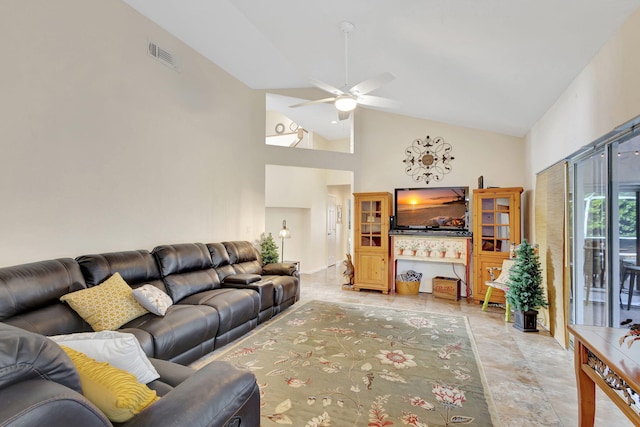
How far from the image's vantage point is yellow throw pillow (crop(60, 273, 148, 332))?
2342 millimetres

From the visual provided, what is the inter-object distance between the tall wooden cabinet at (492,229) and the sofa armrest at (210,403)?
4.71 m

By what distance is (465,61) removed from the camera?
316 centimetres

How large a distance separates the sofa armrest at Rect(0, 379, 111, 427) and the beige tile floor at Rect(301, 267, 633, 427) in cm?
243

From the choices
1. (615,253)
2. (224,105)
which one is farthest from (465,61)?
(224,105)

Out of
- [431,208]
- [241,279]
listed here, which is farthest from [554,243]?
[241,279]

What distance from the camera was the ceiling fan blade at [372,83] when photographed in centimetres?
306

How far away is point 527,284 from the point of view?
3729 mm

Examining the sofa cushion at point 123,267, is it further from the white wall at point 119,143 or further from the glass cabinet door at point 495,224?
the glass cabinet door at point 495,224

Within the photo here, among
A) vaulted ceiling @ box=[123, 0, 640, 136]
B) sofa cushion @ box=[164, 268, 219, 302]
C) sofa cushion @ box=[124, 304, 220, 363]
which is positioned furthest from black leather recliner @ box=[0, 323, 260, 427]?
vaulted ceiling @ box=[123, 0, 640, 136]

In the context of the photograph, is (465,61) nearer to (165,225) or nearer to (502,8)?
(502,8)

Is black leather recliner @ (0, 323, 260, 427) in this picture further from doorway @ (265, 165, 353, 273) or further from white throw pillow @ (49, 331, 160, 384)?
doorway @ (265, 165, 353, 273)

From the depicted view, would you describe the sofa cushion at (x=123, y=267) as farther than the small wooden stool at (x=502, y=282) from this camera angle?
No

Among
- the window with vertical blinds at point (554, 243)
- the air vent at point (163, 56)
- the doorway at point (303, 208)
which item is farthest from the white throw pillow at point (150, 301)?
the doorway at point (303, 208)

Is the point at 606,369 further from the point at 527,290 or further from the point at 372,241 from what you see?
the point at 372,241
